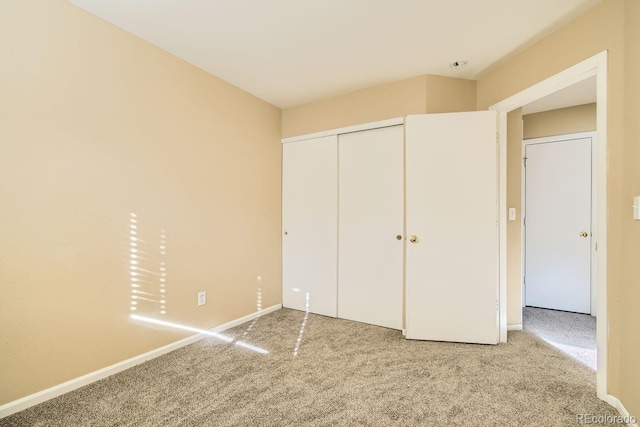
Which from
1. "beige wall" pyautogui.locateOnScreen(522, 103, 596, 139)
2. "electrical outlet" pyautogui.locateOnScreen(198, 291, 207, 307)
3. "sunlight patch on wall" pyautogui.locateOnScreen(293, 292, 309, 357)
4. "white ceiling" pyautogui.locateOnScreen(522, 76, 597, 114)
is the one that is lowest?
"sunlight patch on wall" pyautogui.locateOnScreen(293, 292, 309, 357)

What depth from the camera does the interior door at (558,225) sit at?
10.5ft

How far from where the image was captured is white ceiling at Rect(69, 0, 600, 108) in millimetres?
1742

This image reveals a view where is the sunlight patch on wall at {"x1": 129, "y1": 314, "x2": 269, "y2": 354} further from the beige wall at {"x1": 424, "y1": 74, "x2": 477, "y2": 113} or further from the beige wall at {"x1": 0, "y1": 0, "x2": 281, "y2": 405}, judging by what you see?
the beige wall at {"x1": 424, "y1": 74, "x2": 477, "y2": 113}

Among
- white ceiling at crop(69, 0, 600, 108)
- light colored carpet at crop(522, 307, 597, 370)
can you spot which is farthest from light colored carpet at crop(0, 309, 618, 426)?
white ceiling at crop(69, 0, 600, 108)

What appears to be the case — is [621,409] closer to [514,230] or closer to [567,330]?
[567,330]

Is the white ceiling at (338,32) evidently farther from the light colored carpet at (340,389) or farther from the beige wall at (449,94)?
the light colored carpet at (340,389)

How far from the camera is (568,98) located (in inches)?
117

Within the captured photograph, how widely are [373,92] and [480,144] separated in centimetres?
113

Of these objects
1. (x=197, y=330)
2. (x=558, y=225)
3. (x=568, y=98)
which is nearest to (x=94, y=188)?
(x=197, y=330)

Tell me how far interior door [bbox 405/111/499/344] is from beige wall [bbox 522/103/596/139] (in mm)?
1647

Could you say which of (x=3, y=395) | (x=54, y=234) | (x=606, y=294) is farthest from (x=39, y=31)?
(x=606, y=294)

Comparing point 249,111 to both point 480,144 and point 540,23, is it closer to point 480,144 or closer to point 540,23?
point 480,144

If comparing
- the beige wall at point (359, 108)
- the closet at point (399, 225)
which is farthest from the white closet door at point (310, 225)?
the beige wall at point (359, 108)

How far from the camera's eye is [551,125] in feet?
11.0
